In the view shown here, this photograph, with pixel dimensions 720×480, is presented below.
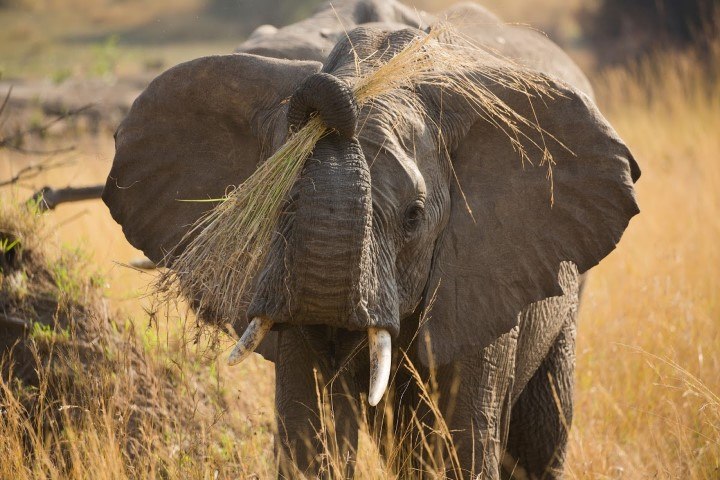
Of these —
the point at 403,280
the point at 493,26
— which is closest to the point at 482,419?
the point at 403,280

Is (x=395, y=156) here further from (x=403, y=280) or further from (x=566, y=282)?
(x=566, y=282)

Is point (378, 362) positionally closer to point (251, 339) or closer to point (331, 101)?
point (251, 339)

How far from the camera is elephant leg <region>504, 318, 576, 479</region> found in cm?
534

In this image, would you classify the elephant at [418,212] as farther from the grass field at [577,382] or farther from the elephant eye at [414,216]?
the grass field at [577,382]

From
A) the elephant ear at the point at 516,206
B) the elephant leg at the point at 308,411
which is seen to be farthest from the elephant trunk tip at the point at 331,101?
the elephant leg at the point at 308,411

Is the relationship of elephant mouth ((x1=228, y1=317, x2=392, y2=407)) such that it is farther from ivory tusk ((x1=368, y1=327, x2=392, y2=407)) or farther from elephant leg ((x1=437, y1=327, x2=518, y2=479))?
elephant leg ((x1=437, y1=327, x2=518, y2=479))

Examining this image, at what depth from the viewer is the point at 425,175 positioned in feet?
12.7

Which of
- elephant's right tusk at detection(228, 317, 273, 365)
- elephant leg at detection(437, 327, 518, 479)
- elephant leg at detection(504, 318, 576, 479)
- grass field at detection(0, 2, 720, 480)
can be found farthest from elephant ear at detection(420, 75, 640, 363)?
elephant leg at detection(504, 318, 576, 479)

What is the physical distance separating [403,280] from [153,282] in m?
0.85

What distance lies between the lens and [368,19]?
5.70 m

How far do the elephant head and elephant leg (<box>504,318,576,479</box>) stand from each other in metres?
1.15

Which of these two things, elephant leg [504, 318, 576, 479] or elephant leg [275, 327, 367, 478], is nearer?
elephant leg [275, 327, 367, 478]

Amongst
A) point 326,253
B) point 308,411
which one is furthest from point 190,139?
point 326,253

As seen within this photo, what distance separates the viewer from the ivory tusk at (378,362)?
333cm
